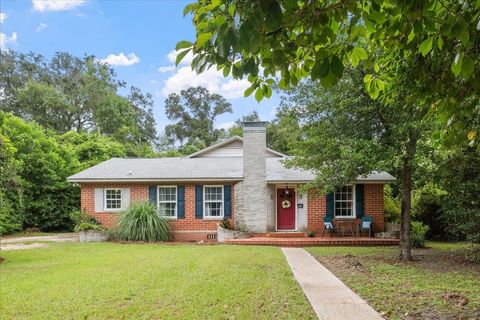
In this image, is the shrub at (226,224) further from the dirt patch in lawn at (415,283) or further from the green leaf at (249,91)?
the green leaf at (249,91)

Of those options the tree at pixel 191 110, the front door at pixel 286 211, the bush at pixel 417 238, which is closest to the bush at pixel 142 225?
the front door at pixel 286 211

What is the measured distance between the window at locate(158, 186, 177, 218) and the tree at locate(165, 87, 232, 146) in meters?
29.8

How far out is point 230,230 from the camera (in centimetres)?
1553

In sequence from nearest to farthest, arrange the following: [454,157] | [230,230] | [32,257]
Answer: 1. [454,157]
2. [32,257]
3. [230,230]

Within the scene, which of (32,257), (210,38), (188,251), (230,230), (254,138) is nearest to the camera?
(210,38)

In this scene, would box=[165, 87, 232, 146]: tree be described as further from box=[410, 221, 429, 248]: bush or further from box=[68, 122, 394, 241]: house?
box=[410, 221, 429, 248]: bush

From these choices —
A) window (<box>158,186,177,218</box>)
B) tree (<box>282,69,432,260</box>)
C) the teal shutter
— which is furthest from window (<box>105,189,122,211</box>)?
tree (<box>282,69,432,260</box>)

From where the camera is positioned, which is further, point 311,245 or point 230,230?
point 230,230

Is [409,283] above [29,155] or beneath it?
beneath

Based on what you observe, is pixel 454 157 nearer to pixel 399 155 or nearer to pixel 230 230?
pixel 399 155

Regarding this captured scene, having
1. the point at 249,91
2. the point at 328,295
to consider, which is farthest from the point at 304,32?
the point at 328,295

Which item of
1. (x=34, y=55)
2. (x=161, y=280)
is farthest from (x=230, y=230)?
(x=34, y=55)

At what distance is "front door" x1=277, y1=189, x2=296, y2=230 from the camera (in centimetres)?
1673

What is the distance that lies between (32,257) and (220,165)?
30.6 ft
